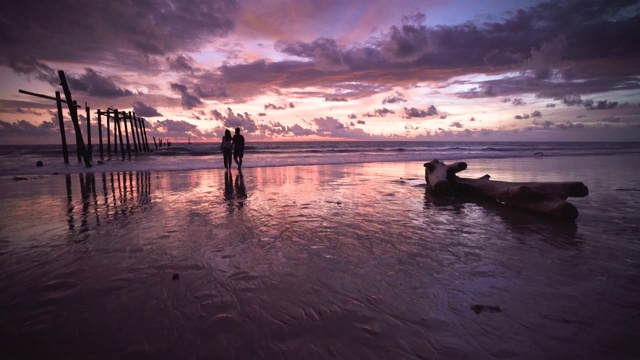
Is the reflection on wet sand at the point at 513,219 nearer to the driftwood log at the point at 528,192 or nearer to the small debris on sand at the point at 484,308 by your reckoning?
the driftwood log at the point at 528,192

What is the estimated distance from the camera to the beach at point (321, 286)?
1.72 metres

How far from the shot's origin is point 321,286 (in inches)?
94.0

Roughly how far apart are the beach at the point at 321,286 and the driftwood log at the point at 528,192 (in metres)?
0.28

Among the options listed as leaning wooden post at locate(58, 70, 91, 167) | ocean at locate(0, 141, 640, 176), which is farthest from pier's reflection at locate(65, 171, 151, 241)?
leaning wooden post at locate(58, 70, 91, 167)

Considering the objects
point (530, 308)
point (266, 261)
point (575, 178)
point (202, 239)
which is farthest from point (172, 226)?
point (575, 178)

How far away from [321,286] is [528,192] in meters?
4.10

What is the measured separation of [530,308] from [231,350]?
2.04 metres

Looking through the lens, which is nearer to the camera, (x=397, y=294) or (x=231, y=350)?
(x=231, y=350)

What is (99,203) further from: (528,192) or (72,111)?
(72,111)

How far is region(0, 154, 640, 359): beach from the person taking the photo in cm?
172

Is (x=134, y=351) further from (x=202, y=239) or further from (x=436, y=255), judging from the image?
(x=436, y=255)

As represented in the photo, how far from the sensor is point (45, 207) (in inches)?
219

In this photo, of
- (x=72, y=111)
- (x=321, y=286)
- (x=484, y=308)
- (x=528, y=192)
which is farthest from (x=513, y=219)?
(x=72, y=111)

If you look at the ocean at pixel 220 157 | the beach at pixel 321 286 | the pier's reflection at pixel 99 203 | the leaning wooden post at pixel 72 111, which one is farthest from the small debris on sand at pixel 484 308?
the leaning wooden post at pixel 72 111
